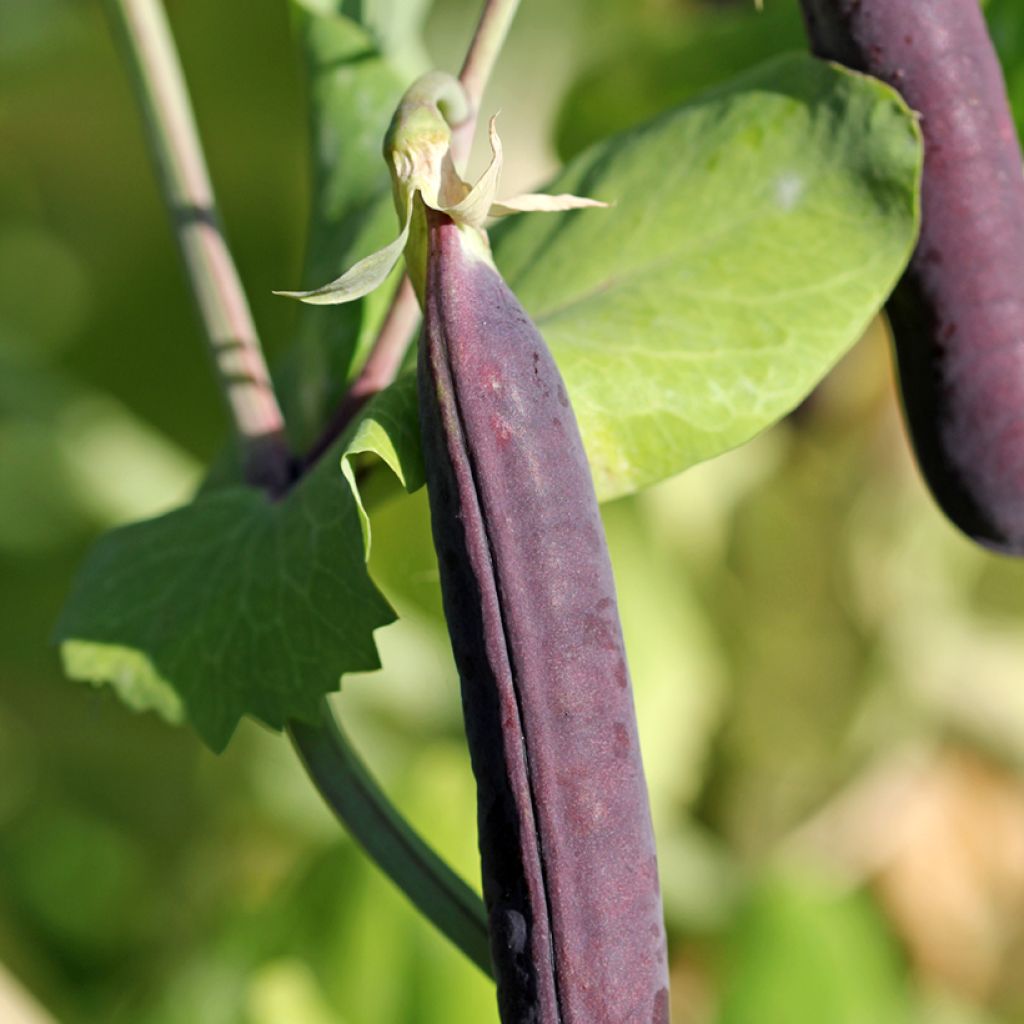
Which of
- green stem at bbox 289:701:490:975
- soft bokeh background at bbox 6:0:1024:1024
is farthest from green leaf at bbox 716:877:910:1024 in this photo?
green stem at bbox 289:701:490:975

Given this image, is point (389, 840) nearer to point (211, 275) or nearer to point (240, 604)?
point (240, 604)

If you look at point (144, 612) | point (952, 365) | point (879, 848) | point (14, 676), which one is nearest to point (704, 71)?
point (952, 365)

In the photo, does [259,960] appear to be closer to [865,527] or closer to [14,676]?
[14,676]

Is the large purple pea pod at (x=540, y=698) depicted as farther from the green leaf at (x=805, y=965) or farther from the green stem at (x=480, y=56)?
the green leaf at (x=805, y=965)

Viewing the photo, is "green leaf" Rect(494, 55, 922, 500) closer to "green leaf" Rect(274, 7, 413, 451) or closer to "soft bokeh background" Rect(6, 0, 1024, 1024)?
"green leaf" Rect(274, 7, 413, 451)

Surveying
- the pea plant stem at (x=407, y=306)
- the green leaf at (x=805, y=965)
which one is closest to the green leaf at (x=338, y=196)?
the pea plant stem at (x=407, y=306)
